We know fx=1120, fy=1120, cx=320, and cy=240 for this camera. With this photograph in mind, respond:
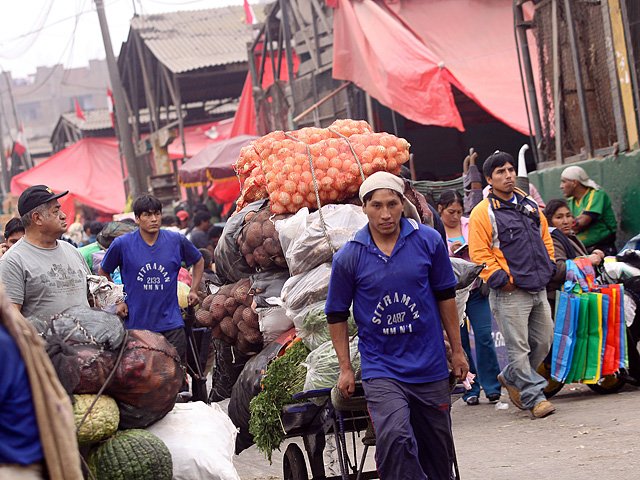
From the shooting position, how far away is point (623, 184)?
447 inches

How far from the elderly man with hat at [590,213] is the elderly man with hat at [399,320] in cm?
522

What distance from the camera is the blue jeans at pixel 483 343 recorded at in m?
9.73

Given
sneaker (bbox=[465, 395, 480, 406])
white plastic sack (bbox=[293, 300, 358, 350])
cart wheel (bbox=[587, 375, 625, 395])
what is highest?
white plastic sack (bbox=[293, 300, 358, 350])

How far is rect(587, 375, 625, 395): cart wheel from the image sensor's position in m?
9.36

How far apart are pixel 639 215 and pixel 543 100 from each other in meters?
3.07

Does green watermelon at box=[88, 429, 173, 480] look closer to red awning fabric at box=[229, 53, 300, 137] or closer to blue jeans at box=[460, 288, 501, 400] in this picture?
blue jeans at box=[460, 288, 501, 400]

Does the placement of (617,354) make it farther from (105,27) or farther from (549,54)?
(105,27)

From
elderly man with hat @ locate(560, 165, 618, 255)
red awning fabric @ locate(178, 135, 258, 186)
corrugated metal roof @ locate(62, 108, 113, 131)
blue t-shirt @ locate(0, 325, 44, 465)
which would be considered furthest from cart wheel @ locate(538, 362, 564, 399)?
corrugated metal roof @ locate(62, 108, 113, 131)

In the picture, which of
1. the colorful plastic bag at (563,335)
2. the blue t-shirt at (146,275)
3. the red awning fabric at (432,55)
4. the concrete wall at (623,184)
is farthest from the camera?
the red awning fabric at (432,55)

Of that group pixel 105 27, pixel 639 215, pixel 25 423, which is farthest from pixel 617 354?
pixel 105 27

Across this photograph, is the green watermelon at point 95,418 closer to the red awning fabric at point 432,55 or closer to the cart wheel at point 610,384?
the cart wheel at point 610,384

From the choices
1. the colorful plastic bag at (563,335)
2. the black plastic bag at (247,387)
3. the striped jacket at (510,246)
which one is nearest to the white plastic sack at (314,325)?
the black plastic bag at (247,387)

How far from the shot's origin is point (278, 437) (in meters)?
6.29

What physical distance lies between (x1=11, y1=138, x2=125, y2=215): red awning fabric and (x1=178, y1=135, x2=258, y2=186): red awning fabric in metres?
13.5
